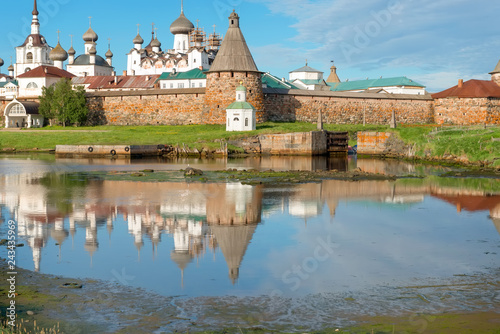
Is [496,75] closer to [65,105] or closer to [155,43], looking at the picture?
[65,105]

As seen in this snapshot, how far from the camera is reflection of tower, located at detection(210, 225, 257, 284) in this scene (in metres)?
7.87

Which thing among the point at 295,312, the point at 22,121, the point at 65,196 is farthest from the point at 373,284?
the point at 22,121

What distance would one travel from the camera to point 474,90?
40.1 metres

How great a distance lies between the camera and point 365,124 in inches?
1581

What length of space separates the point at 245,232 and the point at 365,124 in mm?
31084

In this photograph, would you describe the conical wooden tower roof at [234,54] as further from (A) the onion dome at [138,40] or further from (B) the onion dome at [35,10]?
(B) the onion dome at [35,10]

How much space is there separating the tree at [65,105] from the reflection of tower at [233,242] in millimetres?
30791

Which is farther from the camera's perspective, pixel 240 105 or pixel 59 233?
pixel 240 105

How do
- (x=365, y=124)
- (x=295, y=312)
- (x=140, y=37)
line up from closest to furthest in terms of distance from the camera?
(x=295, y=312)
(x=365, y=124)
(x=140, y=37)

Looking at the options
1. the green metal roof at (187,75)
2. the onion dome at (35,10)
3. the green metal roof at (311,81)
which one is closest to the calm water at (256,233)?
the green metal roof at (187,75)

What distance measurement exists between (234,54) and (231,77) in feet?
4.49

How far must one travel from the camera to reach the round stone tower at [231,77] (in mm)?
36594

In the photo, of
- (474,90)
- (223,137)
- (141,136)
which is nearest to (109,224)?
(223,137)

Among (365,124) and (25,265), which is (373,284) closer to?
(25,265)
